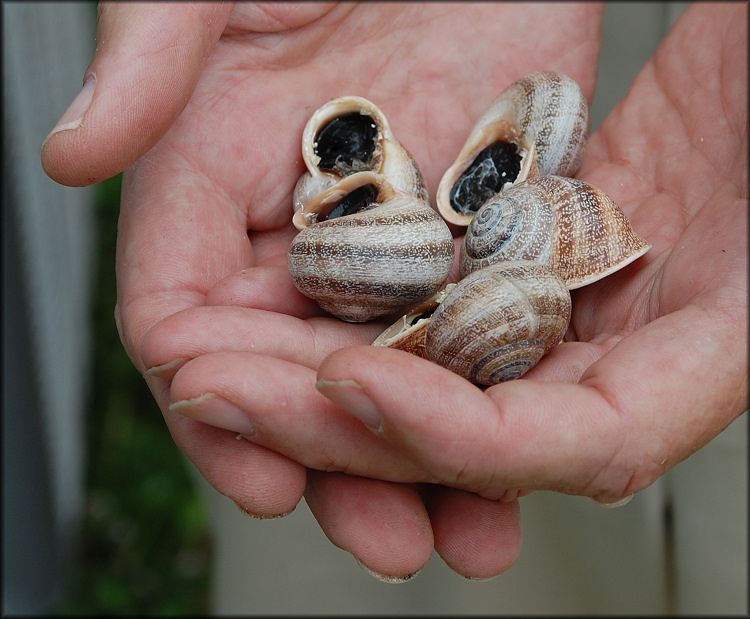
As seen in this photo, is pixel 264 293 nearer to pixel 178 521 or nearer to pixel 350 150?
pixel 350 150

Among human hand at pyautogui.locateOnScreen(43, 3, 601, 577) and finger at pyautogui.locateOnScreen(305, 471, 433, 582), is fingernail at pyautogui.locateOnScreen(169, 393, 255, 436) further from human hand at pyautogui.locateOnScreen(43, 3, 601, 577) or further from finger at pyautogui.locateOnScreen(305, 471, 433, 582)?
finger at pyautogui.locateOnScreen(305, 471, 433, 582)

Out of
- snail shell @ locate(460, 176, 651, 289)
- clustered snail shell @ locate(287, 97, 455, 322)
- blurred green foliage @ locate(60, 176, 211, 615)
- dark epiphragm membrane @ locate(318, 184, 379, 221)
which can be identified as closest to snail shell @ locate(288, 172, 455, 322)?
clustered snail shell @ locate(287, 97, 455, 322)

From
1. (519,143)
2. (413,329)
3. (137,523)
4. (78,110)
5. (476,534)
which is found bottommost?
(137,523)

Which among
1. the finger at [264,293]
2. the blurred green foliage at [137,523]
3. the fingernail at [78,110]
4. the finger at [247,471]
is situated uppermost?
the fingernail at [78,110]

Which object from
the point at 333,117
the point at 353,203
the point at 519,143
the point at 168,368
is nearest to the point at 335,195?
the point at 353,203

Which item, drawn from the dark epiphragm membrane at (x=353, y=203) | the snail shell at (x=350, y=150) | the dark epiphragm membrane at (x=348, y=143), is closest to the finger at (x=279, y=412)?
the dark epiphragm membrane at (x=353, y=203)

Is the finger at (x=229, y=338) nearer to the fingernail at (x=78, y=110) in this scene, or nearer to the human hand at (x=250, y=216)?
the human hand at (x=250, y=216)
